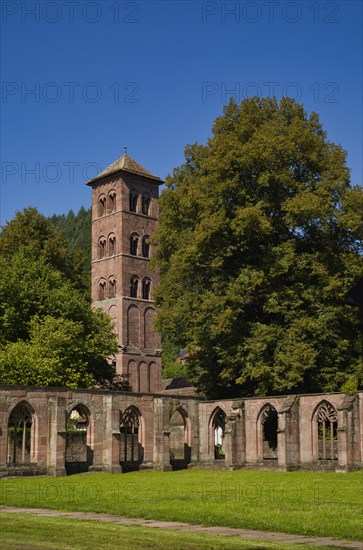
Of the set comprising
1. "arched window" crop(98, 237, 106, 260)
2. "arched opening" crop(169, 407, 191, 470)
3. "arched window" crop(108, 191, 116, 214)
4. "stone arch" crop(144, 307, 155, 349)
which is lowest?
"arched opening" crop(169, 407, 191, 470)

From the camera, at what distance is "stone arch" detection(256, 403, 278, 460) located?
36.9 meters

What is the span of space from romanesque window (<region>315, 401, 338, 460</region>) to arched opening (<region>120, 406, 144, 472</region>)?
28.3 feet

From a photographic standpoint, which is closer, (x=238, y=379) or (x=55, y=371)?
(x=238, y=379)

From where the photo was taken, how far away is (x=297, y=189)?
3809 centimetres

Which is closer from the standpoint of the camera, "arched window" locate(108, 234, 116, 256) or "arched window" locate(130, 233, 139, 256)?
"arched window" locate(108, 234, 116, 256)

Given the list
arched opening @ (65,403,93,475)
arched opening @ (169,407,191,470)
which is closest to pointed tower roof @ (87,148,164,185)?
arched opening @ (169,407,191,470)

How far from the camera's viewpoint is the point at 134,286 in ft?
239

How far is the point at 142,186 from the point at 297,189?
38697mm

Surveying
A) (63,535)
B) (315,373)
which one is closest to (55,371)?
(315,373)

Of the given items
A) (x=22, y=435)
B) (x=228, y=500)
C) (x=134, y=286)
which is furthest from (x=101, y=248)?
(x=228, y=500)

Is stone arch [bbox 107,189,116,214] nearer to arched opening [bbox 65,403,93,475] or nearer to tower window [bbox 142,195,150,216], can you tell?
tower window [bbox 142,195,150,216]

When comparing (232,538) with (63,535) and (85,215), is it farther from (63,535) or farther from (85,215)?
(85,215)

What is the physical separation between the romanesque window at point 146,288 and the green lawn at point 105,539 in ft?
192

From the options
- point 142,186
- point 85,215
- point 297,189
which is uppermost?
point 85,215
